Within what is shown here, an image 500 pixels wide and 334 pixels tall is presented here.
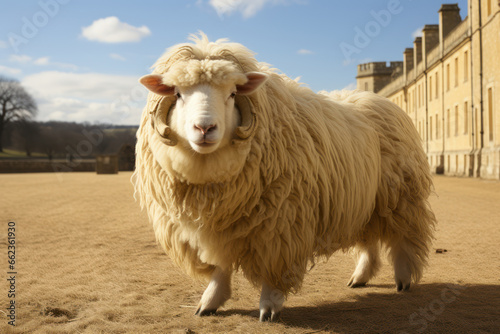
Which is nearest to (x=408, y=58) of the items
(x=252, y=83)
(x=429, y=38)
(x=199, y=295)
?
(x=429, y=38)

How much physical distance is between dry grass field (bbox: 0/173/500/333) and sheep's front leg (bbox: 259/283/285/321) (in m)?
0.08

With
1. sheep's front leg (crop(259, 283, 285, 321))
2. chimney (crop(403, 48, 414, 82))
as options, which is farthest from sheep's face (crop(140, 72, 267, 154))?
chimney (crop(403, 48, 414, 82))

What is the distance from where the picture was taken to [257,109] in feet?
12.3

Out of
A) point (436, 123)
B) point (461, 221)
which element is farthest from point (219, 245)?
point (436, 123)

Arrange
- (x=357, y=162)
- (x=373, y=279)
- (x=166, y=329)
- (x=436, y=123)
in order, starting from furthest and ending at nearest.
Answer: (x=436, y=123)
(x=373, y=279)
(x=357, y=162)
(x=166, y=329)

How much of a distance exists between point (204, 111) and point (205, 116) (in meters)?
0.05

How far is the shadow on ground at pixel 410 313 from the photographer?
3559 mm

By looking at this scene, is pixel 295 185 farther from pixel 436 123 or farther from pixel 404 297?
pixel 436 123

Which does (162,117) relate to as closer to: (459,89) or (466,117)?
(466,117)

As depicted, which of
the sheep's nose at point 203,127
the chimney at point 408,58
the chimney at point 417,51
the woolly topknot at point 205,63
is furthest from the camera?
the chimney at point 408,58

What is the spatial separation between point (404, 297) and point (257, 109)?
7.58 ft

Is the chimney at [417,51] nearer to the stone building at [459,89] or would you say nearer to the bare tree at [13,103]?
the stone building at [459,89]

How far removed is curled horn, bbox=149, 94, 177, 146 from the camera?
137 inches

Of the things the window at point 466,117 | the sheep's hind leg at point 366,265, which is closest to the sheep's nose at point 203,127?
the sheep's hind leg at point 366,265
